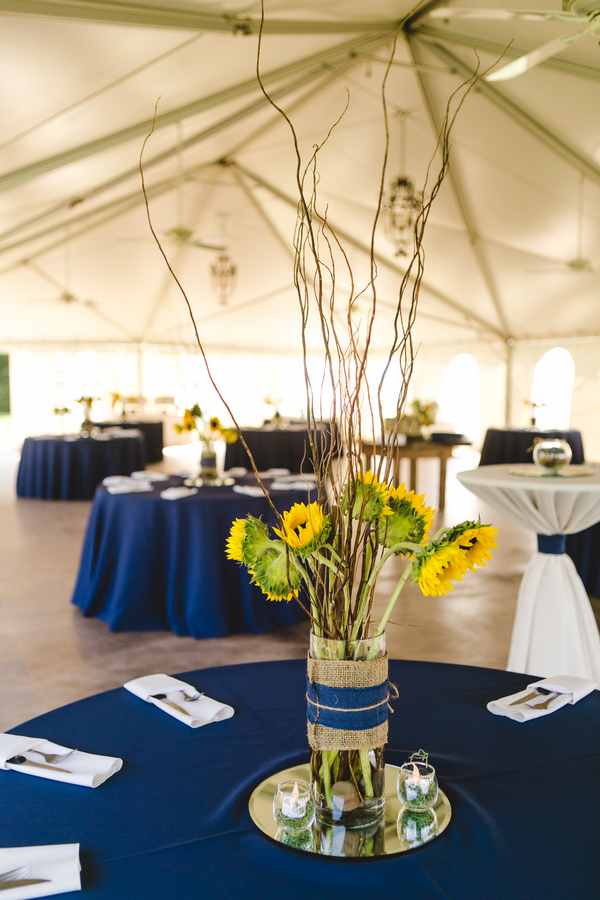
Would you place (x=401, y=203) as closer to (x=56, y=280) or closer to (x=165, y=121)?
(x=165, y=121)

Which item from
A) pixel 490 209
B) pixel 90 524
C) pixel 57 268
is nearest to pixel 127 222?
pixel 57 268

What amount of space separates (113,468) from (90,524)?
5.11 metres

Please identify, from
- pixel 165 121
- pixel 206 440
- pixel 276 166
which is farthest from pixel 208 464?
pixel 276 166

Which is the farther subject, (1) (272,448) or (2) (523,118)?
(1) (272,448)

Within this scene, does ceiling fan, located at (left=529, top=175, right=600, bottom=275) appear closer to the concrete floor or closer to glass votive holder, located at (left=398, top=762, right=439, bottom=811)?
the concrete floor

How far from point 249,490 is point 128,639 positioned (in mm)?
1127

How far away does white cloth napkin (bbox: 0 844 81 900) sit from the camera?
937 millimetres

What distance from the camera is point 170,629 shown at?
429 cm

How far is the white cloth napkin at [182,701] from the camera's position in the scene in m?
1.45

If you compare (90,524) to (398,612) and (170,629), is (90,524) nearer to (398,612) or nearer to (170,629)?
(170,629)

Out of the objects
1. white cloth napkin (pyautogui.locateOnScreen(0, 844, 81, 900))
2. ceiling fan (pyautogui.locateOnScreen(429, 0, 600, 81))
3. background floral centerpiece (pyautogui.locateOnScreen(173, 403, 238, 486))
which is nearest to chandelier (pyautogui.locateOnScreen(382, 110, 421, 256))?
background floral centerpiece (pyautogui.locateOnScreen(173, 403, 238, 486))

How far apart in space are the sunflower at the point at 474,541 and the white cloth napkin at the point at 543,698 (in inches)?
21.7

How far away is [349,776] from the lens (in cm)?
108

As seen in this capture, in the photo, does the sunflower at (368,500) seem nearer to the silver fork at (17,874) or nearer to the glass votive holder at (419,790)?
the glass votive holder at (419,790)
